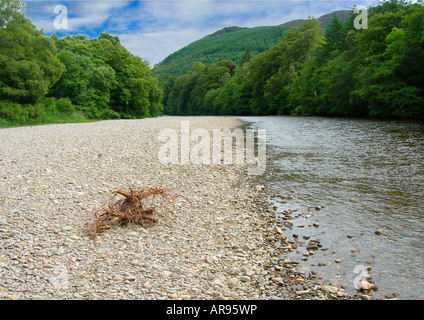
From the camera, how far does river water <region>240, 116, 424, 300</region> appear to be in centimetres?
487

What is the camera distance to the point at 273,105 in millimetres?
72750

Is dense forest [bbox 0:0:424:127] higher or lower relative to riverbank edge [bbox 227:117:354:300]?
higher

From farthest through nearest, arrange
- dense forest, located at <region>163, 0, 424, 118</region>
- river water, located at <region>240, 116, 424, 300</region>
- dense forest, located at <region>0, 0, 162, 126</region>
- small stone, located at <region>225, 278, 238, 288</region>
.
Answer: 1. dense forest, located at <region>163, 0, 424, 118</region>
2. dense forest, located at <region>0, 0, 162, 126</region>
3. river water, located at <region>240, 116, 424, 300</region>
4. small stone, located at <region>225, 278, 238, 288</region>

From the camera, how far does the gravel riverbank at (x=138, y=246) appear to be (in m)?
4.20

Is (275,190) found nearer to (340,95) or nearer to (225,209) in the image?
(225,209)

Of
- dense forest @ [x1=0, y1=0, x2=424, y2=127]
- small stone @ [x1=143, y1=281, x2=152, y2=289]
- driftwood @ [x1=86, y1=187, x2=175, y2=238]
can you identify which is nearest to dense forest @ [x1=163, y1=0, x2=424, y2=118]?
dense forest @ [x1=0, y1=0, x2=424, y2=127]

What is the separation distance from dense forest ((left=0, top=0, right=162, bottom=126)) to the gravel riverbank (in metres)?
21.5

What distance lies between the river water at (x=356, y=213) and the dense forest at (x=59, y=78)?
2370 cm

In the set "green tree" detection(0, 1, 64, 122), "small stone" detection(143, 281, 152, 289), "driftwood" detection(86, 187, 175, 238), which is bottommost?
"small stone" detection(143, 281, 152, 289)

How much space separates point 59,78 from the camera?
115ft

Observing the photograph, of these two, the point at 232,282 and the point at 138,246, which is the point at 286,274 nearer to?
the point at 232,282

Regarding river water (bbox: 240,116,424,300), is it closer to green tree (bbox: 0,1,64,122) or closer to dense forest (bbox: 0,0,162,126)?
green tree (bbox: 0,1,64,122)

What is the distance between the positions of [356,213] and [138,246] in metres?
5.13
